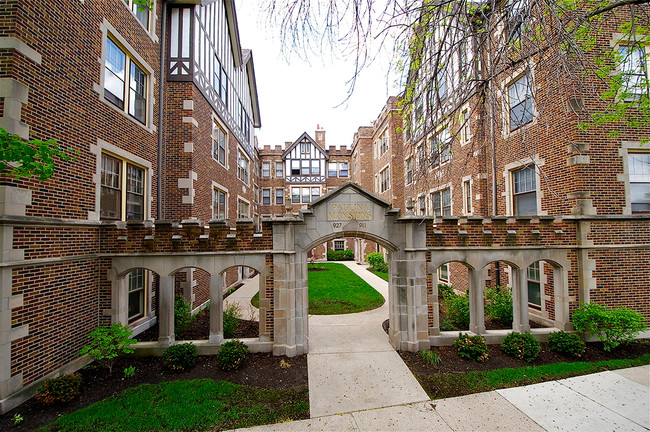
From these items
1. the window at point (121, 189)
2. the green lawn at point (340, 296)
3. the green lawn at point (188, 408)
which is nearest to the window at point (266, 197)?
the green lawn at point (340, 296)

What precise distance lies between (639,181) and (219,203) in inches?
638

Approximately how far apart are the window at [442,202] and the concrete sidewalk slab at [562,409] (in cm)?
985

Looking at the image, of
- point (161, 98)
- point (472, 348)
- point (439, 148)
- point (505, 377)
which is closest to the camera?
point (439, 148)

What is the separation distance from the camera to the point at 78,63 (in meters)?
6.51

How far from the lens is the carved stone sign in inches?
293

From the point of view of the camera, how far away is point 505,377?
6.09 meters

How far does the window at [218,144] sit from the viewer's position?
1344cm

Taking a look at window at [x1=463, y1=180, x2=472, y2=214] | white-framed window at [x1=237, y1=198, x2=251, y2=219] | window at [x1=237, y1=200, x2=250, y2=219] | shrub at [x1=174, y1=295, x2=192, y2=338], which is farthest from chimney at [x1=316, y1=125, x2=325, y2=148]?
shrub at [x1=174, y1=295, x2=192, y2=338]

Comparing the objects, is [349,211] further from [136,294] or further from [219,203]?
[219,203]

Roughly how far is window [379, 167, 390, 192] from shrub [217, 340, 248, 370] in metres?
19.7

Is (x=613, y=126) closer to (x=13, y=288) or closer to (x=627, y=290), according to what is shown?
(x=627, y=290)

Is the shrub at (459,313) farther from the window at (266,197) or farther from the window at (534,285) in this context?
the window at (266,197)

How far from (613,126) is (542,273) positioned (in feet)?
15.8

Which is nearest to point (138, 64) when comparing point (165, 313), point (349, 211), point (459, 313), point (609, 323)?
point (165, 313)
